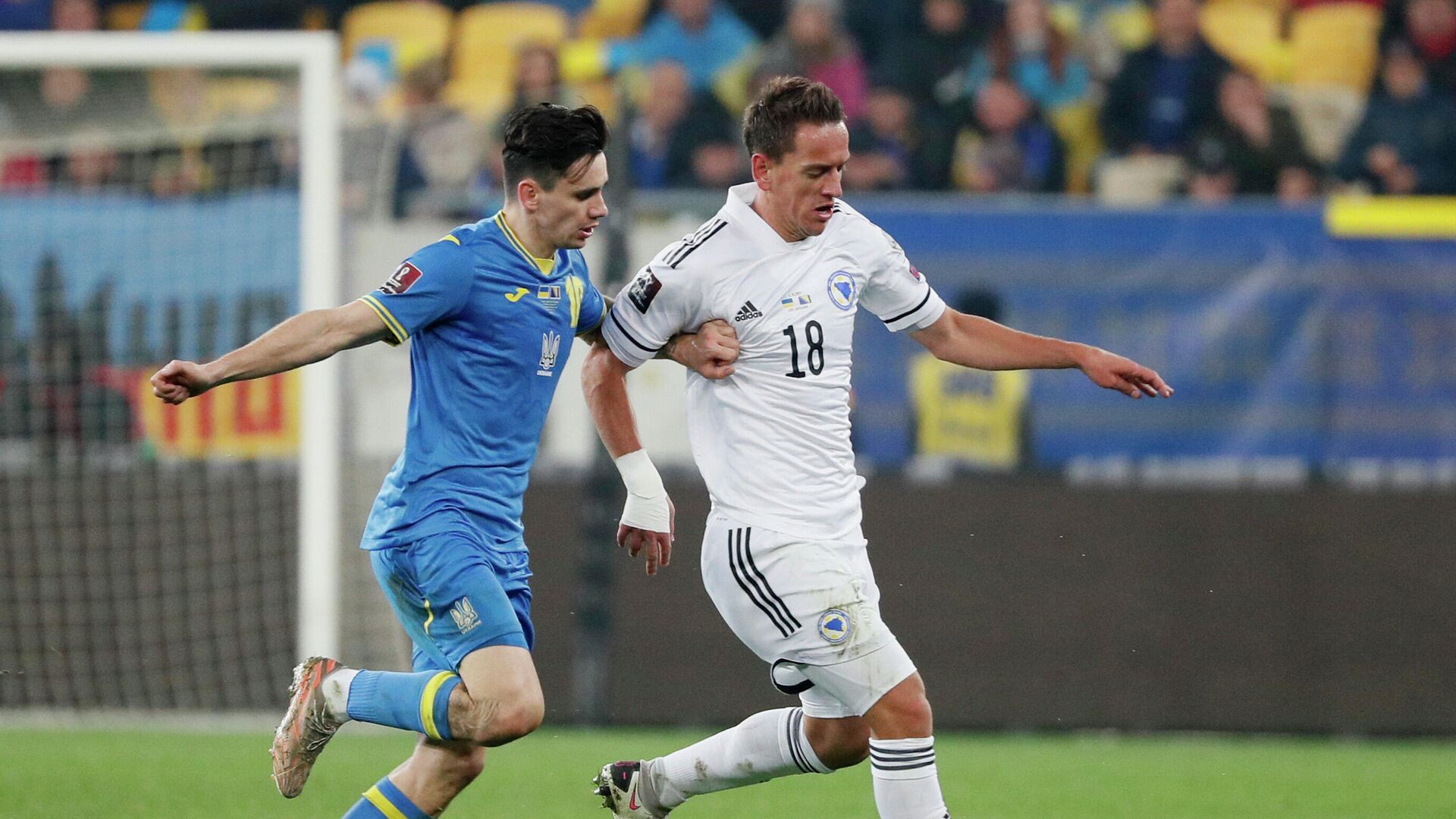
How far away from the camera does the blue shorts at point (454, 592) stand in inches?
191

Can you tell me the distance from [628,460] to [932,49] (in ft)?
23.6

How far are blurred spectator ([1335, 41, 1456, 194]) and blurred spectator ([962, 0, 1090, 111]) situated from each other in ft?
5.86

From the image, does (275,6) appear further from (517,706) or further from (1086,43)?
(517,706)

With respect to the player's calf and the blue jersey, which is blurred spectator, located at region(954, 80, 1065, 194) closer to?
the blue jersey

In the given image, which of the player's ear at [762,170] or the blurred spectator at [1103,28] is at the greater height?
the blurred spectator at [1103,28]

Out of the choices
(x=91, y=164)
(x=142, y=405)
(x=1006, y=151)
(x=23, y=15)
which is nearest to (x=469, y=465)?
(x=142, y=405)

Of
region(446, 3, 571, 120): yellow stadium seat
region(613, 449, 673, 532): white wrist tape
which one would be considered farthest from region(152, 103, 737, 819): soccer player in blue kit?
region(446, 3, 571, 120): yellow stadium seat

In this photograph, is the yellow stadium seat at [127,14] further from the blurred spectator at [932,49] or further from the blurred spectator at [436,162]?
the blurred spectator at [932,49]

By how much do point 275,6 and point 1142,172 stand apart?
20.5ft

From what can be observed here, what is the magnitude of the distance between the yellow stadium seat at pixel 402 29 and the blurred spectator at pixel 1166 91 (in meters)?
4.74

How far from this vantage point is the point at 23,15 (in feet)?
39.8

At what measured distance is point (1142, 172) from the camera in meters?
11.2

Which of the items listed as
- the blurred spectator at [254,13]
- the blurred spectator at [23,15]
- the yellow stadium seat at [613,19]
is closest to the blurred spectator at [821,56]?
the yellow stadium seat at [613,19]

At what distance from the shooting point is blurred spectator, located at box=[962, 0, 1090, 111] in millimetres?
11773
